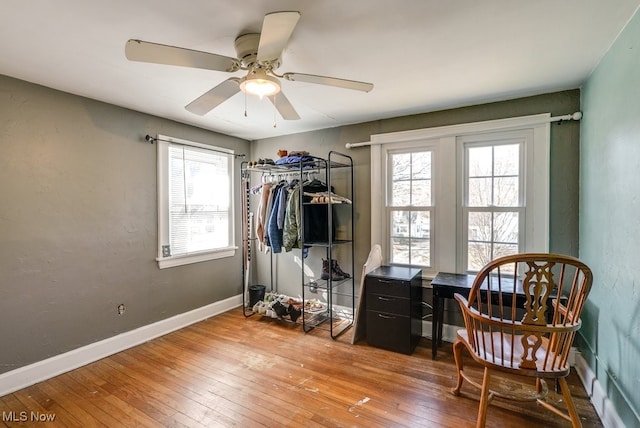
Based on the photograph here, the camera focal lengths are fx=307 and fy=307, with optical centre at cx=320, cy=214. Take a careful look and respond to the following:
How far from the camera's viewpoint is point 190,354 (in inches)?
108

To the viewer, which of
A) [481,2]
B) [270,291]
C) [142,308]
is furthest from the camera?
[270,291]

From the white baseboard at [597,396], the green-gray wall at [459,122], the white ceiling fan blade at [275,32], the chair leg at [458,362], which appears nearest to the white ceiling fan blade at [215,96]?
the white ceiling fan blade at [275,32]

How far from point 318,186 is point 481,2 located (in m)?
2.25

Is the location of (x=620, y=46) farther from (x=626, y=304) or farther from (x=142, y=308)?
(x=142, y=308)

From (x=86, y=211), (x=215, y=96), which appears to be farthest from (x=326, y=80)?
(x=86, y=211)

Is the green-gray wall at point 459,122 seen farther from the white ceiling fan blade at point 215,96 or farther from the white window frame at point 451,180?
the white ceiling fan blade at point 215,96

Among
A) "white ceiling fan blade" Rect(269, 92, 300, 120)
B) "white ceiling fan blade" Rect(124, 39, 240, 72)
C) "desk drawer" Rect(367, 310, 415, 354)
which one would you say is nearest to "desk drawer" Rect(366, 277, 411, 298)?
"desk drawer" Rect(367, 310, 415, 354)

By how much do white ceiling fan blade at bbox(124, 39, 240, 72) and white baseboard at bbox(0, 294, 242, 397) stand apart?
2434 millimetres

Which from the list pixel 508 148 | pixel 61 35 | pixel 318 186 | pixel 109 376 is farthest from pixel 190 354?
pixel 508 148

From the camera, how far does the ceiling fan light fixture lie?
5.53 ft

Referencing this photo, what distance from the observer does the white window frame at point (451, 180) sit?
8.52 ft

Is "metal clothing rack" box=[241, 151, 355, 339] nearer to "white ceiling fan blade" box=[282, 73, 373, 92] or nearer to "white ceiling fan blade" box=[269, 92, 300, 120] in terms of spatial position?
"white ceiling fan blade" box=[269, 92, 300, 120]

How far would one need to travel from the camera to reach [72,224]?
254cm

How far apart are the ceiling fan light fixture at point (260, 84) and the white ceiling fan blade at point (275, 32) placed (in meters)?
0.10
